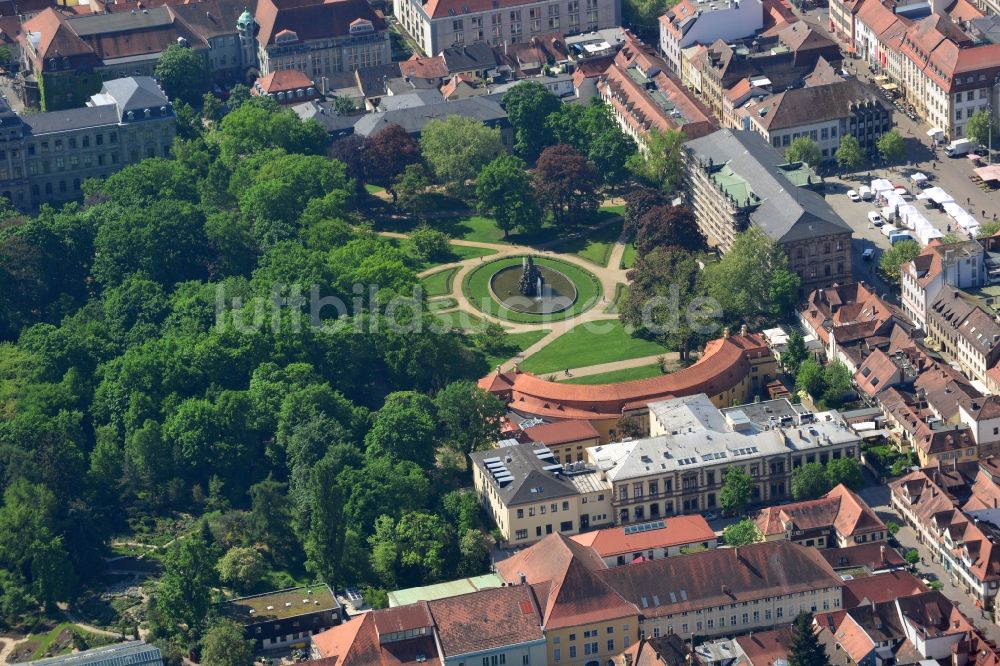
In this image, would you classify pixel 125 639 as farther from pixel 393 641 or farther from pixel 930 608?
pixel 930 608

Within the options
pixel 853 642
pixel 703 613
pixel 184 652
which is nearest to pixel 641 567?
pixel 703 613

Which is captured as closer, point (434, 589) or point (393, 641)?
point (393, 641)

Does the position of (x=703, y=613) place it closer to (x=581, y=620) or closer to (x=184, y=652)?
(x=581, y=620)

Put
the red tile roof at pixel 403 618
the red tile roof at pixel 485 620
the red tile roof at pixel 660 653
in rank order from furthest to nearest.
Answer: the red tile roof at pixel 485 620, the red tile roof at pixel 403 618, the red tile roof at pixel 660 653

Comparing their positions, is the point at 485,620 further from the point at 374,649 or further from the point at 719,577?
the point at 719,577

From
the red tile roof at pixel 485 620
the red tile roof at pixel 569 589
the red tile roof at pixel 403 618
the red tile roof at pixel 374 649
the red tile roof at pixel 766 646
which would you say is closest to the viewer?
the red tile roof at pixel 374 649

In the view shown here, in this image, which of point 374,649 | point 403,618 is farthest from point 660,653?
point 374,649

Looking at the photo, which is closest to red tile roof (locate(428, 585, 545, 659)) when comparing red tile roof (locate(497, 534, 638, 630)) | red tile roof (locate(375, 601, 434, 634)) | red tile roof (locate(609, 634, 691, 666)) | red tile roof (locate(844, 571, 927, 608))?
red tile roof (locate(375, 601, 434, 634))

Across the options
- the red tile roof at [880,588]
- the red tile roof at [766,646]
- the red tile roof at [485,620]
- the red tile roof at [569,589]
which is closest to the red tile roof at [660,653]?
the red tile roof at [569,589]

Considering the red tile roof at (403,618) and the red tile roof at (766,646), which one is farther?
the red tile roof at (403,618)

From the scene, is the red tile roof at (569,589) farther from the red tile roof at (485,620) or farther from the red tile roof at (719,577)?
the red tile roof at (719,577)
